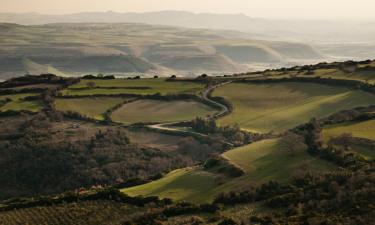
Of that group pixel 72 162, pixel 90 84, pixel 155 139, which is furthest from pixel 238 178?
pixel 90 84

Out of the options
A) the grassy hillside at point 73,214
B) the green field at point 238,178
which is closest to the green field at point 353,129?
the green field at point 238,178

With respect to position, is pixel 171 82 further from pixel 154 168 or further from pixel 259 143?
pixel 259 143

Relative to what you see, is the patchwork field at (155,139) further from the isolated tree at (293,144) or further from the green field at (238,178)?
the isolated tree at (293,144)

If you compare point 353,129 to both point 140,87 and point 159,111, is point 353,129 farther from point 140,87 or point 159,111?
point 140,87

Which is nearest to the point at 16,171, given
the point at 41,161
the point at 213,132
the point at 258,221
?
the point at 41,161

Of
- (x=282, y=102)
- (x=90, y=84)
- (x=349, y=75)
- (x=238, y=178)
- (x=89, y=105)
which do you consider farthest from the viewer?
(x=90, y=84)

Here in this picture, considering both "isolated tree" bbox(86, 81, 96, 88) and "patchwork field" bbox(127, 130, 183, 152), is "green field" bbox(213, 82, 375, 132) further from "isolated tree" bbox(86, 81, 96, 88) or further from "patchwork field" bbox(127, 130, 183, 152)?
"isolated tree" bbox(86, 81, 96, 88)
